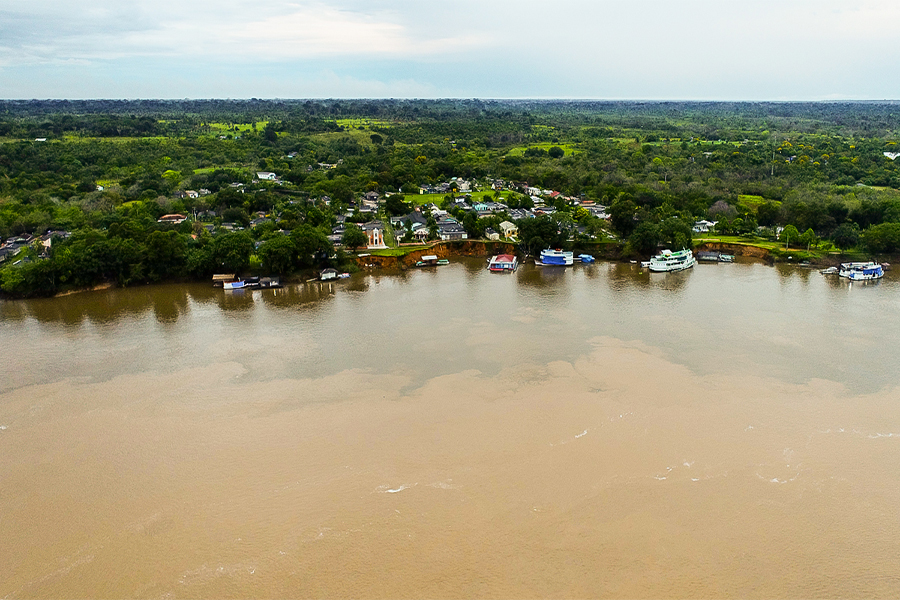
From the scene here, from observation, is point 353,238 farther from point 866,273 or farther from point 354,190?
Result: point 866,273

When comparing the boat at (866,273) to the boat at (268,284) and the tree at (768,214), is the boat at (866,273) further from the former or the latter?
the boat at (268,284)

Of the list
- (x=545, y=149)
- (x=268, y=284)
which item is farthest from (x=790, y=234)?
(x=545, y=149)

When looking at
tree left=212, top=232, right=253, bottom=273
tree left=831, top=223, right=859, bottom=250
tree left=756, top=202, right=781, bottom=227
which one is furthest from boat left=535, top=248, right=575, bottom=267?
tree left=212, top=232, right=253, bottom=273

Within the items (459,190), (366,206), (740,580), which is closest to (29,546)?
(740,580)

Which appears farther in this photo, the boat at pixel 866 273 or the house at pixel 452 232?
the house at pixel 452 232

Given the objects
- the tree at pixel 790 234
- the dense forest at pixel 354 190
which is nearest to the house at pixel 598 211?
the dense forest at pixel 354 190

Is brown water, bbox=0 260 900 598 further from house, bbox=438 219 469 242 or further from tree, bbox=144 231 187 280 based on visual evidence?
house, bbox=438 219 469 242

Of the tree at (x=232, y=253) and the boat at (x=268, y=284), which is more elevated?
the tree at (x=232, y=253)
